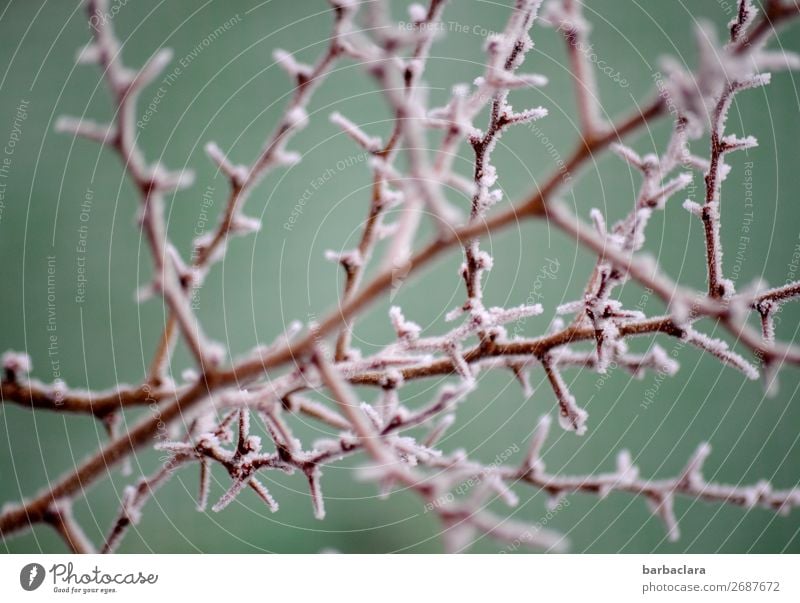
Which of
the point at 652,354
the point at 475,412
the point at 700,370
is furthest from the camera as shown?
the point at 700,370

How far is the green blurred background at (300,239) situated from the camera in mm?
604

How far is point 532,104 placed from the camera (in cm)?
74

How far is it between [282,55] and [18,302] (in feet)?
Answer: 1.25

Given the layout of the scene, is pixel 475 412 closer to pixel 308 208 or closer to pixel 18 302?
pixel 308 208
